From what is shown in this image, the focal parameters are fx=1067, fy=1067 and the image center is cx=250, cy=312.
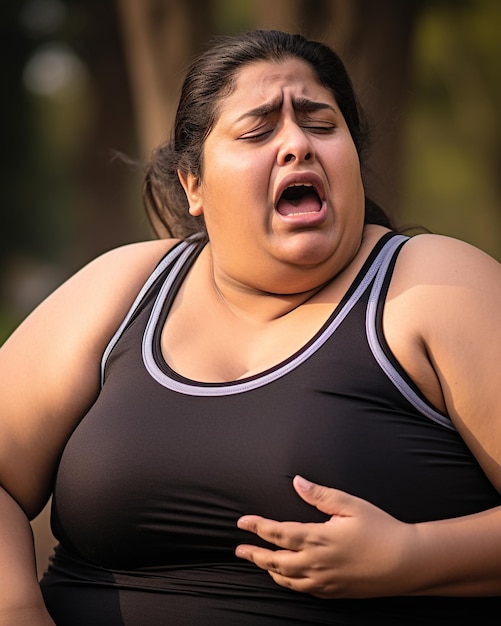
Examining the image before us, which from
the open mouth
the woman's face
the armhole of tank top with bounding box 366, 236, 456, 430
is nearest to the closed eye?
the woman's face

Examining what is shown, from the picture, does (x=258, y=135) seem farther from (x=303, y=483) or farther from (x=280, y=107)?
(x=303, y=483)

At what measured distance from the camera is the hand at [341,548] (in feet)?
6.38

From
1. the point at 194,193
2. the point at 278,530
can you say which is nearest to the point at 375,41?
the point at 194,193

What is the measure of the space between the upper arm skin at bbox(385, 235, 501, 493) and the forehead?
1.72ft

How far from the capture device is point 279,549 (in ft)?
6.75

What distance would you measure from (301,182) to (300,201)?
0.07 meters

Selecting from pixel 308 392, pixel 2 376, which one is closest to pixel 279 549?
pixel 308 392

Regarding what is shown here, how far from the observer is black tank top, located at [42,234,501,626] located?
206cm

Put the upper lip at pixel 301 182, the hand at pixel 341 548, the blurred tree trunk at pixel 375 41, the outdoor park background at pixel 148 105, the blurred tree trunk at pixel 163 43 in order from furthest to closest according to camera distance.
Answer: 1. the blurred tree trunk at pixel 163 43
2. the outdoor park background at pixel 148 105
3. the blurred tree trunk at pixel 375 41
4. the upper lip at pixel 301 182
5. the hand at pixel 341 548

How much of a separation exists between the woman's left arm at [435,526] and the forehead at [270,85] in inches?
22.0

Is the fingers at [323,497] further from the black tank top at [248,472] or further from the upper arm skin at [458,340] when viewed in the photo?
the upper arm skin at [458,340]

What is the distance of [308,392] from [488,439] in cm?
36

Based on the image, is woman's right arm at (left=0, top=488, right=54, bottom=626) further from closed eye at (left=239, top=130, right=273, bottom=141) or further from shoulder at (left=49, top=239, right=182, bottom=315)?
closed eye at (left=239, top=130, right=273, bottom=141)

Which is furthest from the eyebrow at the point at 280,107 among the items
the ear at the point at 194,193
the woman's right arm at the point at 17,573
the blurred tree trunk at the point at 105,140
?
the blurred tree trunk at the point at 105,140
